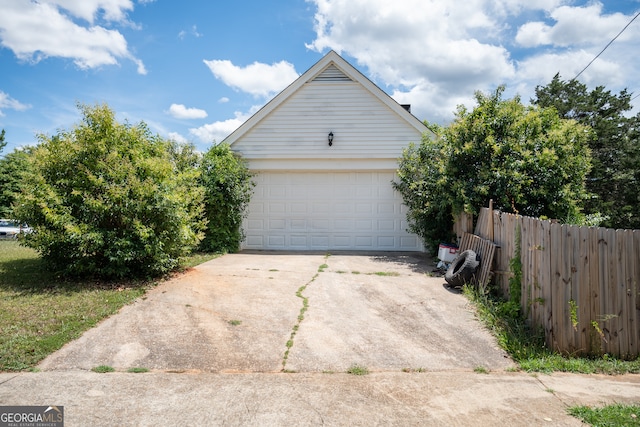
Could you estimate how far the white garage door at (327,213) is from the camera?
12109 mm

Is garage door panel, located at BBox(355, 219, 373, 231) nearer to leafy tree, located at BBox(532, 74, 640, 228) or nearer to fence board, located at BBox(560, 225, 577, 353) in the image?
fence board, located at BBox(560, 225, 577, 353)

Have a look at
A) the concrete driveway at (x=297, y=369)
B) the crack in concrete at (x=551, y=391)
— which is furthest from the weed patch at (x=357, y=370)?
the crack in concrete at (x=551, y=391)

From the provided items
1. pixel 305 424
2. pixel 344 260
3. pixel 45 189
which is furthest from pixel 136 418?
pixel 344 260

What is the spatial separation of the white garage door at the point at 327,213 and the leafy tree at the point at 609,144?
15514 millimetres

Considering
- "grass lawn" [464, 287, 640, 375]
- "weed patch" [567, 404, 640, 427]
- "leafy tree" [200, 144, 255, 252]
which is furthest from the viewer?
"leafy tree" [200, 144, 255, 252]

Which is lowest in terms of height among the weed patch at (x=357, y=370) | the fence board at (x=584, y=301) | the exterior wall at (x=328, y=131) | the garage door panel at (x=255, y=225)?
the weed patch at (x=357, y=370)

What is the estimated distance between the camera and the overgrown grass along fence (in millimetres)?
4812

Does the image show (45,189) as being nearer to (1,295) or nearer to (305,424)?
(1,295)

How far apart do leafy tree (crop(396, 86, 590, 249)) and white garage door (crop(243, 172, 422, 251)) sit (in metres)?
2.44

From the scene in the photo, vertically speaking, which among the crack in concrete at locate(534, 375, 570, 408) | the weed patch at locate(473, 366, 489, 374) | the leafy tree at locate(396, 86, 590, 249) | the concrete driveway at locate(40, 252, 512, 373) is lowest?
the crack in concrete at locate(534, 375, 570, 408)

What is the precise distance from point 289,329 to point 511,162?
18.9 ft

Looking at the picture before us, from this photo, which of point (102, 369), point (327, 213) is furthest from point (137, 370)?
point (327, 213)

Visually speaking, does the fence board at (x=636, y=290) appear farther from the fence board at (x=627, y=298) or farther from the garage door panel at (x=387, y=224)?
the garage door panel at (x=387, y=224)

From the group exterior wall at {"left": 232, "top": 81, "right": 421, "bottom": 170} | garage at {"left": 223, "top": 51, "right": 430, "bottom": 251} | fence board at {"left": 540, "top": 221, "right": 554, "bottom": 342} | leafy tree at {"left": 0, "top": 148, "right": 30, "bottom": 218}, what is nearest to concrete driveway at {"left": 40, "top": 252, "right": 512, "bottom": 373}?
fence board at {"left": 540, "top": 221, "right": 554, "bottom": 342}
